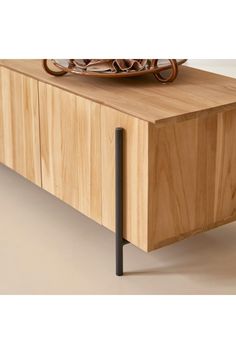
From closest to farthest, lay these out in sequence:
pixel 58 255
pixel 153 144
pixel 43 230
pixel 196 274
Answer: pixel 153 144
pixel 196 274
pixel 58 255
pixel 43 230

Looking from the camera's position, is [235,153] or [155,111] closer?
[155,111]

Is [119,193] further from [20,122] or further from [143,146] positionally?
[20,122]

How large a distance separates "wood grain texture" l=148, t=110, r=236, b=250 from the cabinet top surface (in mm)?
49

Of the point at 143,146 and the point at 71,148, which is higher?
the point at 143,146

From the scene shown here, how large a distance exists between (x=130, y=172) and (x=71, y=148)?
398 mm

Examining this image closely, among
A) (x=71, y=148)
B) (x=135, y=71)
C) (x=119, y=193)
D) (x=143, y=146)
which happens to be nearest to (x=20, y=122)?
(x=71, y=148)

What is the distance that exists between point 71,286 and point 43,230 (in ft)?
1.77

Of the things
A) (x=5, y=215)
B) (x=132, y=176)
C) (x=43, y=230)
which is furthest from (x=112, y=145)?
(x=5, y=215)

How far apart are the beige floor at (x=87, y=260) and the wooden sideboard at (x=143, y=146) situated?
7.6 inches

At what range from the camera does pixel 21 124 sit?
2.87m

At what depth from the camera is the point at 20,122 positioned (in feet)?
9.44

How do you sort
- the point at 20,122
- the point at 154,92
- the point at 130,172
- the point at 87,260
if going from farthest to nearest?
1. the point at 20,122
2. the point at 87,260
3. the point at 154,92
4. the point at 130,172

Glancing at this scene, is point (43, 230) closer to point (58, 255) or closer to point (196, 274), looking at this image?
point (58, 255)

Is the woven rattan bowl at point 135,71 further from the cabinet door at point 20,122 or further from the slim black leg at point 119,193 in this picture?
the slim black leg at point 119,193
